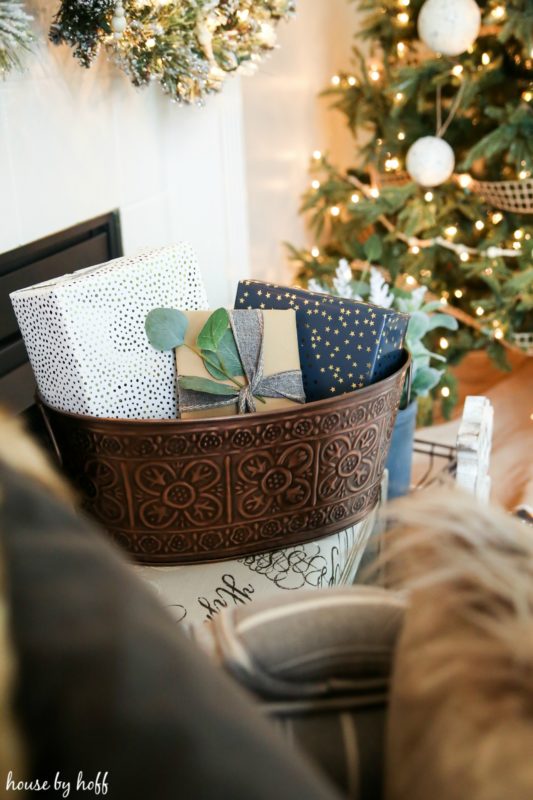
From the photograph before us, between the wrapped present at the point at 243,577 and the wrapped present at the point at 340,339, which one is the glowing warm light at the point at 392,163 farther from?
the wrapped present at the point at 243,577

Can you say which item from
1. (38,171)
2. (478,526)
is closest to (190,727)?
(478,526)

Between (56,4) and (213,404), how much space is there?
2.43ft

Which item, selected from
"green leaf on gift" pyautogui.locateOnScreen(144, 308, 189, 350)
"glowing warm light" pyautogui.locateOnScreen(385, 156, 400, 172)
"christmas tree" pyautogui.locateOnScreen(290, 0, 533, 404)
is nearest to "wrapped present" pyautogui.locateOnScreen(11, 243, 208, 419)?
"green leaf on gift" pyautogui.locateOnScreen(144, 308, 189, 350)

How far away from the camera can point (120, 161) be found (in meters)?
1.50

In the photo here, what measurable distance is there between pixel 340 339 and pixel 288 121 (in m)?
1.93

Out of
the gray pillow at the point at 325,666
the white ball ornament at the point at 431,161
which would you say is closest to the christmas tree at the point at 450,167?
the white ball ornament at the point at 431,161

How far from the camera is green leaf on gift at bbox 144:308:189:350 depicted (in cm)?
86

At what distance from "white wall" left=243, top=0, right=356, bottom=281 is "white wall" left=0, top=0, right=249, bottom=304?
65 cm

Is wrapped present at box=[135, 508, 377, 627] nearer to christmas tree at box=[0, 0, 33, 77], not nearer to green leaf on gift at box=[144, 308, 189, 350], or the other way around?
green leaf on gift at box=[144, 308, 189, 350]

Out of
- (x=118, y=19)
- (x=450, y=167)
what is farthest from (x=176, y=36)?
(x=450, y=167)

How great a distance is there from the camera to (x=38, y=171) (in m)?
1.20

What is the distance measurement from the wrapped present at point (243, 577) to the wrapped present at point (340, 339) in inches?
7.5

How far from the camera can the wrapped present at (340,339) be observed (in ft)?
2.93

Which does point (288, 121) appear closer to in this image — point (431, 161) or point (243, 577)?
point (431, 161)
